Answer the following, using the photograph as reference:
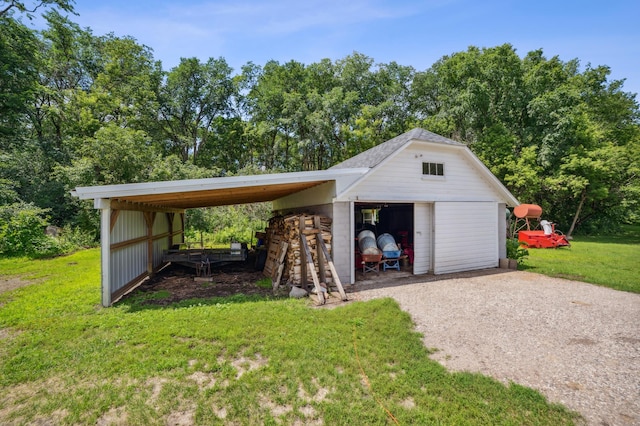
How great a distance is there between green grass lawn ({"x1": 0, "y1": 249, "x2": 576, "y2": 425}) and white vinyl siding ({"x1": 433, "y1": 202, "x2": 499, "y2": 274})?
4.40m

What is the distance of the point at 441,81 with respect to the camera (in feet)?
84.4

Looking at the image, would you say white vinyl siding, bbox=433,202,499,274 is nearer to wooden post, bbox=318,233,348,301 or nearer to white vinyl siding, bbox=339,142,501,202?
white vinyl siding, bbox=339,142,501,202

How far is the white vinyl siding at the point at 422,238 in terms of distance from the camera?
30.3 ft

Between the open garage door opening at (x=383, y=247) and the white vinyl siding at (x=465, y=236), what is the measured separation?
1.28 metres

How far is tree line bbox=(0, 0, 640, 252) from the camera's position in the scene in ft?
58.5

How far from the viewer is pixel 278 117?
1143 inches

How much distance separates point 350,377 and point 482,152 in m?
23.0

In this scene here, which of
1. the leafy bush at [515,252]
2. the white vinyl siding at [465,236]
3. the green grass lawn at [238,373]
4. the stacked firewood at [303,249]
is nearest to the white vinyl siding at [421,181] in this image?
the white vinyl siding at [465,236]

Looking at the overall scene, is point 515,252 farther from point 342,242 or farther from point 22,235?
point 22,235

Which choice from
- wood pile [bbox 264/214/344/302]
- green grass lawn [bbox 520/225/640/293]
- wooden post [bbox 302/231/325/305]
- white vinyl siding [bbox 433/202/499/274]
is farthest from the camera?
white vinyl siding [bbox 433/202/499/274]

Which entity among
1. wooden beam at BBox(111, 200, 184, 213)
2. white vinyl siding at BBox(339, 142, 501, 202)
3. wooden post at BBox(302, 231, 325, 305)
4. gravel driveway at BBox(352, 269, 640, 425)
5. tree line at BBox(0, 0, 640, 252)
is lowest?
gravel driveway at BBox(352, 269, 640, 425)

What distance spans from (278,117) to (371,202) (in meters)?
22.6

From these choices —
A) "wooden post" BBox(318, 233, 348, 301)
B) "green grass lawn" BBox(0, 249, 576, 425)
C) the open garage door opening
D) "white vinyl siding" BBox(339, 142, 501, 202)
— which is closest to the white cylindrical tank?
the open garage door opening

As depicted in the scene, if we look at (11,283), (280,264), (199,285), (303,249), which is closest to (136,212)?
(199,285)
